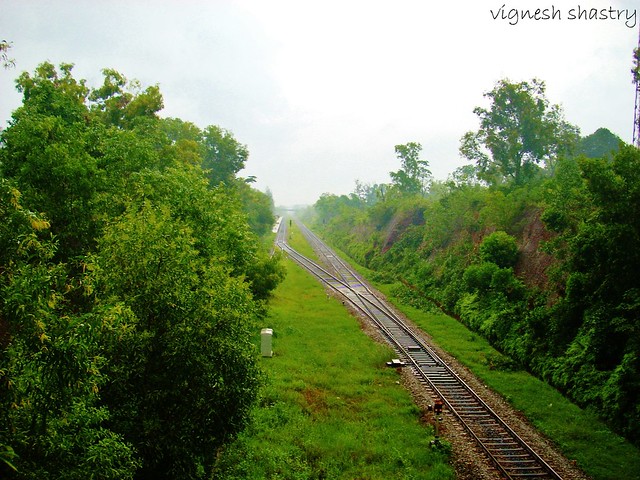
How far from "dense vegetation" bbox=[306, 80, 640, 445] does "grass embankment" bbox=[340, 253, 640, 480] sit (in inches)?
24.1

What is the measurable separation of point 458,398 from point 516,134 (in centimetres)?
2988

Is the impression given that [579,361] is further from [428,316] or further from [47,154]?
[47,154]

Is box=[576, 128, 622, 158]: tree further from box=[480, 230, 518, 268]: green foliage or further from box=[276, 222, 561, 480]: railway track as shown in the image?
box=[276, 222, 561, 480]: railway track

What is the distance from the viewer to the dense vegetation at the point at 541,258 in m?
17.3

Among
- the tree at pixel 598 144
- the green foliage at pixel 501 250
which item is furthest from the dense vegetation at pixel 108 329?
the tree at pixel 598 144

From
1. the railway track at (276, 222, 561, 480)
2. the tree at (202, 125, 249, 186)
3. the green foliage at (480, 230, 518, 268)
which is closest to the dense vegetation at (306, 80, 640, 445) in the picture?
the green foliage at (480, 230, 518, 268)

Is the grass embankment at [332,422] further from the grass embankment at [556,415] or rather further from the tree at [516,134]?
the tree at [516,134]

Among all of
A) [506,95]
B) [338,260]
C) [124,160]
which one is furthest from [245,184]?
[124,160]

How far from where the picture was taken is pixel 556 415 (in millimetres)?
16625

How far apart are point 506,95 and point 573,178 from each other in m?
17.0

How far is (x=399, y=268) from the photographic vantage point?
48375 mm

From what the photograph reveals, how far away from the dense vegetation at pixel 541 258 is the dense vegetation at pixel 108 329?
46.1 feet

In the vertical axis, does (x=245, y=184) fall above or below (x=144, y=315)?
above

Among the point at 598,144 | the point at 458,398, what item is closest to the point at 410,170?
the point at 598,144
